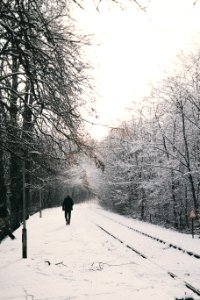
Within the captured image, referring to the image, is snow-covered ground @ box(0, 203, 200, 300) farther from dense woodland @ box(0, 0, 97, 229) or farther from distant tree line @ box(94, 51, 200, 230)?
distant tree line @ box(94, 51, 200, 230)

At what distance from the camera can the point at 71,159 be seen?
10.1 meters

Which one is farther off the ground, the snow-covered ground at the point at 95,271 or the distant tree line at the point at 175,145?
the distant tree line at the point at 175,145

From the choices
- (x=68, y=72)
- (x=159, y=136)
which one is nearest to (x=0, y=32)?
(x=68, y=72)

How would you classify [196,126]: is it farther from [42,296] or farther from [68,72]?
[42,296]

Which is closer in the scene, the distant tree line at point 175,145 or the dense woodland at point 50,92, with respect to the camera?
the dense woodland at point 50,92

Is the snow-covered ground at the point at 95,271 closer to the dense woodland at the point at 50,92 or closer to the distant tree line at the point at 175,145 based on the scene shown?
the dense woodland at the point at 50,92


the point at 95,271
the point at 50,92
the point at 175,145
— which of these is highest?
the point at 175,145

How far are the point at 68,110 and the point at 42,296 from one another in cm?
393

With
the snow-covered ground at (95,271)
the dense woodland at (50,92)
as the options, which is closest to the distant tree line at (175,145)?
the snow-covered ground at (95,271)

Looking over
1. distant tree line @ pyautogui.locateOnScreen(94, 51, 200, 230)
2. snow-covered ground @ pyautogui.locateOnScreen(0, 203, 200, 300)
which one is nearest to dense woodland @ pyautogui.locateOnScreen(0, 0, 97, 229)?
snow-covered ground @ pyautogui.locateOnScreen(0, 203, 200, 300)

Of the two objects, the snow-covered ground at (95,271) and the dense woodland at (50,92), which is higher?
the dense woodland at (50,92)

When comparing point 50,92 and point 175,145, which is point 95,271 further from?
point 175,145

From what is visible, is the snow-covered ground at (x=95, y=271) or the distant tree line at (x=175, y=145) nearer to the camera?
the snow-covered ground at (x=95, y=271)

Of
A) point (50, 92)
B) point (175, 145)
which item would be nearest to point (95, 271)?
point (50, 92)
